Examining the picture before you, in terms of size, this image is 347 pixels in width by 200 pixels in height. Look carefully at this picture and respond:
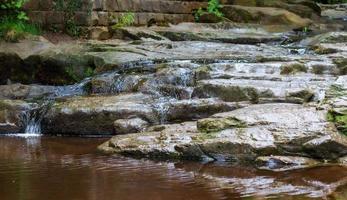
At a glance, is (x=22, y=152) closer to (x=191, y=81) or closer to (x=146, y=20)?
(x=191, y=81)

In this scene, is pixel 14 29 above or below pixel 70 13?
below

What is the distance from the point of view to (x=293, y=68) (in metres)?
8.34

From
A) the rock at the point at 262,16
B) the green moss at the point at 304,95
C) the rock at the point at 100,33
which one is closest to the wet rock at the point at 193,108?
the green moss at the point at 304,95

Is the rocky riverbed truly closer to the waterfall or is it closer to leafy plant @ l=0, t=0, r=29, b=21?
the waterfall

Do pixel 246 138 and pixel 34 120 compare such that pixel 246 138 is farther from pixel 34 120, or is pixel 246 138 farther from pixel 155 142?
pixel 34 120

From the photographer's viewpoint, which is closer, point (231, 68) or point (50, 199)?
point (50, 199)

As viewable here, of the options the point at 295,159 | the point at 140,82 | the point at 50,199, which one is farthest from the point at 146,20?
the point at 50,199

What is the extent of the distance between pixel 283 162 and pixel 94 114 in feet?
10.0

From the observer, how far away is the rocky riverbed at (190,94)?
18.9 ft

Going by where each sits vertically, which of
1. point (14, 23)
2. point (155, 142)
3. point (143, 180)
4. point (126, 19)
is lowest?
point (143, 180)

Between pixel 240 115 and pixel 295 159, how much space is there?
3.11 ft

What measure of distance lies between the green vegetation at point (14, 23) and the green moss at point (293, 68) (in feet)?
17.7

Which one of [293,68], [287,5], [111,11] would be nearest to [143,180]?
[293,68]

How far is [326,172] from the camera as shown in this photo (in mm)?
5141
